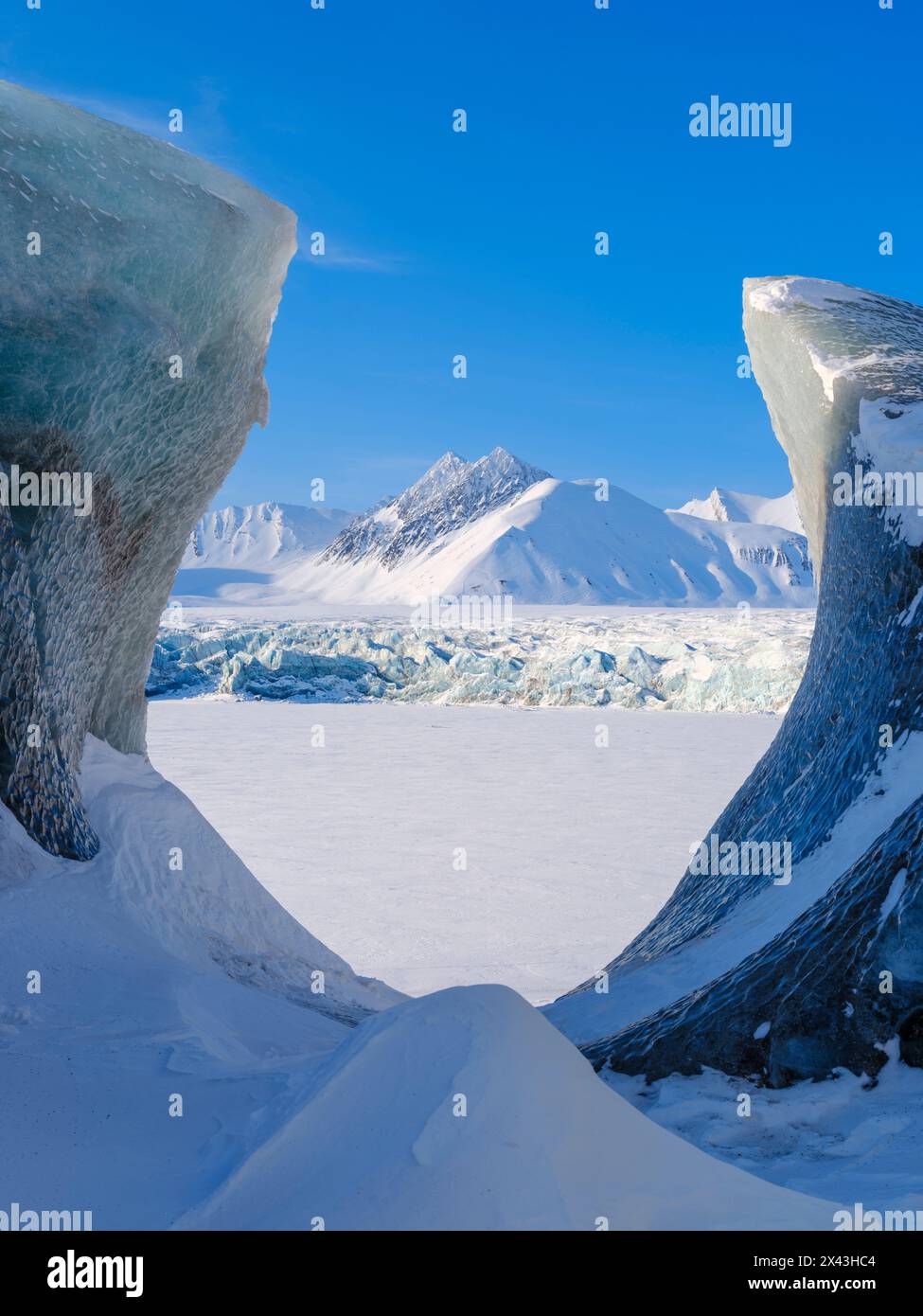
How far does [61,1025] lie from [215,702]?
22.3m

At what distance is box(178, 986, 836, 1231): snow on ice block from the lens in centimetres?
212

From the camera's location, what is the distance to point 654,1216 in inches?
84.0

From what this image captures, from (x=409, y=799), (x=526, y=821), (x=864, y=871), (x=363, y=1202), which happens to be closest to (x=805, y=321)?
(x=864, y=871)

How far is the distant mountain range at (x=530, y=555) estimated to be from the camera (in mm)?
99000

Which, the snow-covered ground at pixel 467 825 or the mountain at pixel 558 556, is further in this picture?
the mountain at pixel 558 556

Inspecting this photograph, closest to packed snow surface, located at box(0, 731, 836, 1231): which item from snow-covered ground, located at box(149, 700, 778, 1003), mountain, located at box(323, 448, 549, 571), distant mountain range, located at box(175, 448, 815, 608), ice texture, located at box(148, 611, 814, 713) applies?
snow-covered ground, located at box(149, 700, 778, 1003)

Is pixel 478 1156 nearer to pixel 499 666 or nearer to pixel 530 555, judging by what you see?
pixel 499 666

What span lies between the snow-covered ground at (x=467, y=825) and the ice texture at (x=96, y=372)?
273cm

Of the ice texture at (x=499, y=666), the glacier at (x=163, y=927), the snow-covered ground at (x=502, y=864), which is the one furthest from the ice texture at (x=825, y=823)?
the ice texture at (x=499, y=666)

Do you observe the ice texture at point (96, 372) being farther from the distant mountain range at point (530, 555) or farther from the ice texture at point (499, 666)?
the distant mountain range at point (530, 555)

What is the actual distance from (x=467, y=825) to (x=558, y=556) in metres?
91.2

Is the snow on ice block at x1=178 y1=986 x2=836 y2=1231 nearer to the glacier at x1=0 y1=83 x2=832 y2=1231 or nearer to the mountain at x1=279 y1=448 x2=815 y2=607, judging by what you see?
the glacier at x1=0 y1=83 x2=832 y2=1231

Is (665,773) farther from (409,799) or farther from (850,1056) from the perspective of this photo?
(850,1056)

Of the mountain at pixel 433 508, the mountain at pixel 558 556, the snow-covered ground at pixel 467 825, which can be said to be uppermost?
the mountain at pixel 433 508
